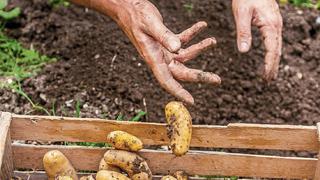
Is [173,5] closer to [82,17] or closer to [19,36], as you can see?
[82,17]

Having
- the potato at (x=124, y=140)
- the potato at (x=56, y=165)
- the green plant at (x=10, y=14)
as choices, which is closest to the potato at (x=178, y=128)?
the potato at (x=124, y=140)

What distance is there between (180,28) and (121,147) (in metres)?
1.47

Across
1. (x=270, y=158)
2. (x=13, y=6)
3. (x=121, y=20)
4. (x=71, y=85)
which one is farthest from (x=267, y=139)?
(x=13, y=6)

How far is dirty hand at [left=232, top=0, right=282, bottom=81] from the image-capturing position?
245 cm

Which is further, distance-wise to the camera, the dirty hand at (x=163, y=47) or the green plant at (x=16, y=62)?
the green plant at (x=16, y=62)

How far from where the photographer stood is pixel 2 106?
3250 mm

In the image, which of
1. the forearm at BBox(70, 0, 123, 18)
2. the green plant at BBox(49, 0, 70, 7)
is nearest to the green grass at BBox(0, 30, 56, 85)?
the green plant at BBox(49, 0, 70, 7)

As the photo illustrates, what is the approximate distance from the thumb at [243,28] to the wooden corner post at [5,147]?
823 mm

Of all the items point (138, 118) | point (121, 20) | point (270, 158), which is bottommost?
point (138, 118)

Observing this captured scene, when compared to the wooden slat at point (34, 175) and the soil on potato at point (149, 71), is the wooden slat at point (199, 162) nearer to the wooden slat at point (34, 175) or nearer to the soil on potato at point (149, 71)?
the wooden slat at point (34, 175)

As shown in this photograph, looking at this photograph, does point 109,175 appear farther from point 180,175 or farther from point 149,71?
point 149,71

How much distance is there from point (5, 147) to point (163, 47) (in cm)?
66

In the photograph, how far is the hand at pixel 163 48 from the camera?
95.3 inches

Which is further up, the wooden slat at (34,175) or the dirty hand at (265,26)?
the dirty hand at (265,26)
